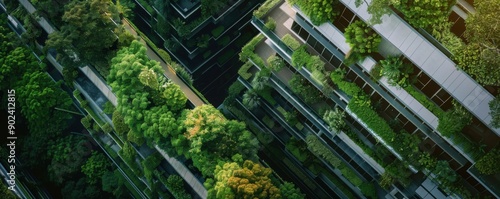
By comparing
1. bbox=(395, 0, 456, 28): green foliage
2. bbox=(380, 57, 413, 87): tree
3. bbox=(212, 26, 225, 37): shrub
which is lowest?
bbox=(212, 26, 225, 37): shrub

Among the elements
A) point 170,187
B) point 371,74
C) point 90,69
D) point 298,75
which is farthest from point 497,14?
point 90,69

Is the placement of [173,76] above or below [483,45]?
below

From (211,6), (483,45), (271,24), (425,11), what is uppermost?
(483,45)

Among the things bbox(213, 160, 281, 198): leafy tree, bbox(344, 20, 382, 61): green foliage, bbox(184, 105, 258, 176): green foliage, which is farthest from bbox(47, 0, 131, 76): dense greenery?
bbox(344, 20, 382, 61): green foliage

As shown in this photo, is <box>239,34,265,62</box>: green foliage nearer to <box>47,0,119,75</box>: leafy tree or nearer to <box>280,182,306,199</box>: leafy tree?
<box>47,0,119,75</box>: leafy tree

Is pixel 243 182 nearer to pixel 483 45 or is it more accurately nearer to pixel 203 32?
pixel 483 45

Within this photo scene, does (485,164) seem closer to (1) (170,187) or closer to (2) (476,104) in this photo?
(2) (476,104)

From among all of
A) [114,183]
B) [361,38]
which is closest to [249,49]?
[361,38]
